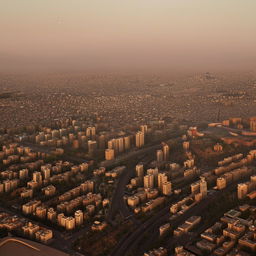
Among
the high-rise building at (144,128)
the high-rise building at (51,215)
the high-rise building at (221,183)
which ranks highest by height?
the high-rise building at (144,128)

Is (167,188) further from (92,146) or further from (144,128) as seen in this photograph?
(144,128)

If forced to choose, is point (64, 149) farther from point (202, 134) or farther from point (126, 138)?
point (202, 134)

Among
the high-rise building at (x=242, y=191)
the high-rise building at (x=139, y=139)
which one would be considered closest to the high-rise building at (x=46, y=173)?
the high-rise building at (x=139, y=139)

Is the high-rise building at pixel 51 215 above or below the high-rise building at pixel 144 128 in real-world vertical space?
below

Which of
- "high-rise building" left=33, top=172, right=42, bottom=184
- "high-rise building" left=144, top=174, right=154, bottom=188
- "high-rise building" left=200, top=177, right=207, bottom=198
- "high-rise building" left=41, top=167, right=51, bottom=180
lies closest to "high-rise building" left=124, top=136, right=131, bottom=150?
"high-rise building" left=41, top=167, right=51, bottom=180

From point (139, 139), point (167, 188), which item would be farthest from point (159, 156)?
point (167, 188)

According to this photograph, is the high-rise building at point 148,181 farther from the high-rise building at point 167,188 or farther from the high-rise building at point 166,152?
the high-rise building at point 166,152

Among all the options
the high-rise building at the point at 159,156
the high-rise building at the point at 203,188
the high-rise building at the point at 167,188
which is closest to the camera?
the high-rise building at the point at 203,188

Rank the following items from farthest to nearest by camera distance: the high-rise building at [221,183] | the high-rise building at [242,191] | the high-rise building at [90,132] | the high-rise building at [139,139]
A: 1. the high-rise building at [90,132]
2. the high-rise building at [139,139]
3. the high-rise building at [221,183]
4. the high-rise building at [242,191]

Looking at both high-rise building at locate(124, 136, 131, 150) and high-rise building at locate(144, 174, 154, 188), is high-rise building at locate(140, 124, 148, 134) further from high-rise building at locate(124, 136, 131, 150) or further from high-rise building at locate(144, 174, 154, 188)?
high-rise building at locate(144, 174, 154, 188)

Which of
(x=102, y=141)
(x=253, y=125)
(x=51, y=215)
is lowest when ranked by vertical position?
(x=51, y=215)

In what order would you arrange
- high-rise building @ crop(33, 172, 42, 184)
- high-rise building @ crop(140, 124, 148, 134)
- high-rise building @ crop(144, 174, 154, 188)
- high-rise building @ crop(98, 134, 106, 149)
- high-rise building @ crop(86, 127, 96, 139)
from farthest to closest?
1. high-rise building @ crop(140, 124, 148, 134)
2. high-rise building @ crop(86, 127, 96, 139)
3. high-rise building @ crop(98, 134, 106, 149)
4. high-rise building @ crop(33, 172, 42, 184)
5. high-rise building @ crop(144, 174, 154, 188)
